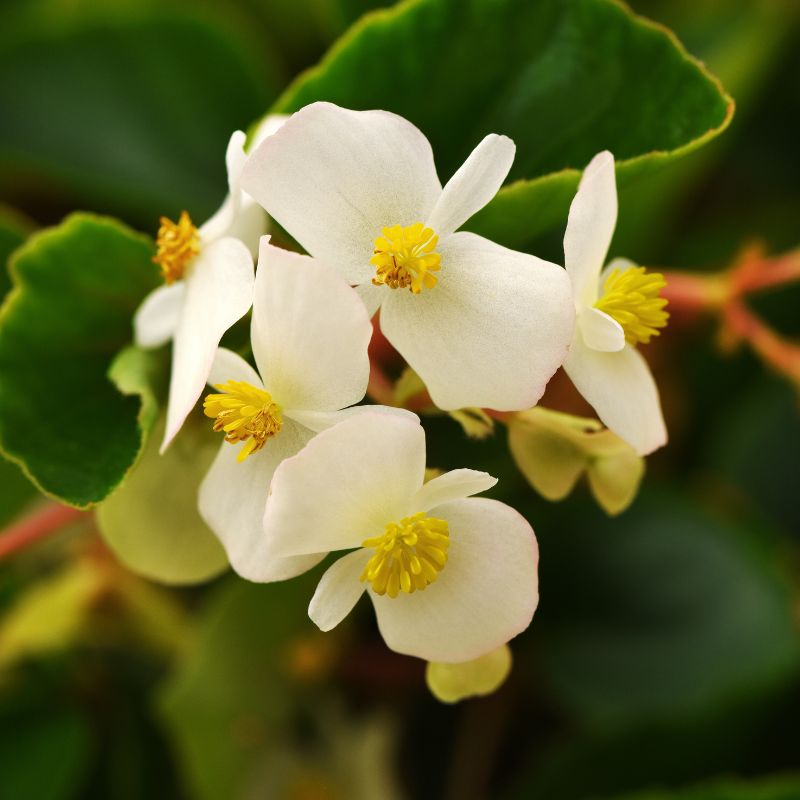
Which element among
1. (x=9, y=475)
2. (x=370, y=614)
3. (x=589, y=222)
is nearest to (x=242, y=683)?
(x=370, y=614)

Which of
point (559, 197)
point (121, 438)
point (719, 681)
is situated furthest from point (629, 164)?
point (719, 681)

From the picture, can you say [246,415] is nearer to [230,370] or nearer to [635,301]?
[230,370]

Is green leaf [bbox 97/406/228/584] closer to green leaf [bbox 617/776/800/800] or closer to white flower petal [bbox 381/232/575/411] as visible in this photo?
white flower petal [bbox 381/232/575/411]

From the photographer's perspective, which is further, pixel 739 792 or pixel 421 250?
pixel 739 792

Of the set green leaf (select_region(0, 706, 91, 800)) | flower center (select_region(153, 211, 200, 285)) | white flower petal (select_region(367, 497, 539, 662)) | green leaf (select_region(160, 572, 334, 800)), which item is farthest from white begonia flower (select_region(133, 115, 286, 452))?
green leaf (select_region(0, 706, 91, 800))

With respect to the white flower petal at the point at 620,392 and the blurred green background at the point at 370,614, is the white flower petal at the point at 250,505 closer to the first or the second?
the white flower petal at the point at 620,392

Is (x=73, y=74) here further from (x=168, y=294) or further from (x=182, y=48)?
(x=168, y=294)
